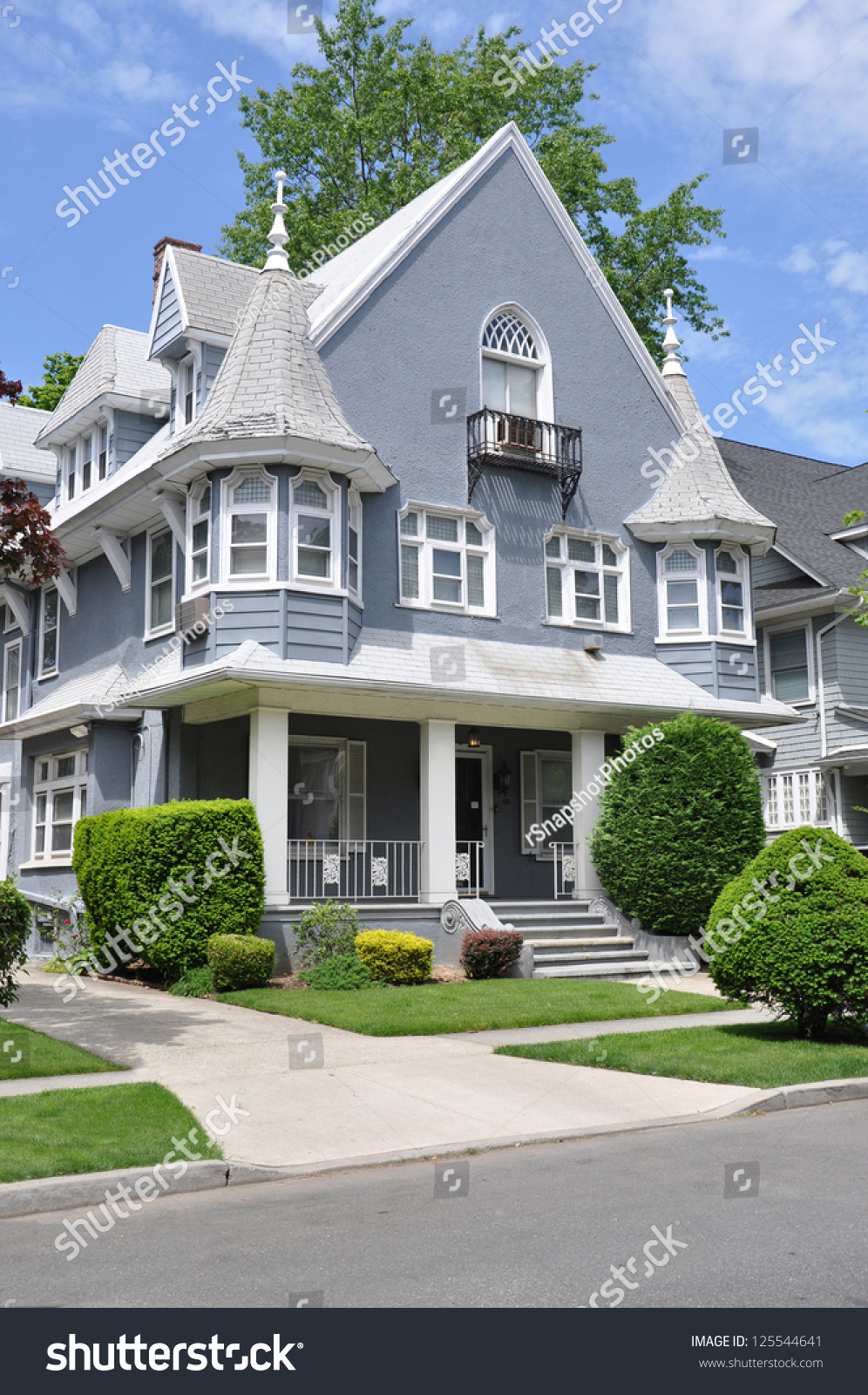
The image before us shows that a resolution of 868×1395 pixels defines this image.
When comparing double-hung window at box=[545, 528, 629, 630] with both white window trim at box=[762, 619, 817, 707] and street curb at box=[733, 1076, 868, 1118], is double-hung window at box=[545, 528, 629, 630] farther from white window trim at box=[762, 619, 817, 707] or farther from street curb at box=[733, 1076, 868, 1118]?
street curb at box=[733, 1076, 868, 1118]

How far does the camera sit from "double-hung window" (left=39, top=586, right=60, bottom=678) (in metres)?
23.5

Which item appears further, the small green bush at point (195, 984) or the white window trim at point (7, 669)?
the white window trim at point (7, 669)

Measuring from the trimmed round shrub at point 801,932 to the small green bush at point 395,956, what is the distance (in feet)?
16.5

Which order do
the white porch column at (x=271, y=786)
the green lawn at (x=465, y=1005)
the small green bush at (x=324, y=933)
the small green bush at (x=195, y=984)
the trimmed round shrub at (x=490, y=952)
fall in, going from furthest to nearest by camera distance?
the white porch column at (x=271, y=786) < the trimmed round shrub at (x=490, y=952) < the small green bush at (x=324, y=933) < the small green bush at (x=195, y=984) < the green lawn at (x=465, y=1005)

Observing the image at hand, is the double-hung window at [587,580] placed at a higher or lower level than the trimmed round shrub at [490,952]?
higher

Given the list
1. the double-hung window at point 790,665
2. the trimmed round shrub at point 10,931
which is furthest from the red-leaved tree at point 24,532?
the double-hung window at point 790,665

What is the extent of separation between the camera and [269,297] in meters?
18.7

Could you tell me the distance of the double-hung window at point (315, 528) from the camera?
1745 cm

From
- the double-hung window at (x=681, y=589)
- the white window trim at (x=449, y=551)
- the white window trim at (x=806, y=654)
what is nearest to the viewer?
the white window trim at (x=449, y=551)

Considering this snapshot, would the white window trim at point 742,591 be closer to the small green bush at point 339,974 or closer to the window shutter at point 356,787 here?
the window shutter at point 356,787

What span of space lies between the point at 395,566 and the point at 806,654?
36.1 feet

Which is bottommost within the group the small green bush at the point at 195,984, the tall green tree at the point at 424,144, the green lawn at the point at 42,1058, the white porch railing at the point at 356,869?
the green lawn at the point at 42,1058

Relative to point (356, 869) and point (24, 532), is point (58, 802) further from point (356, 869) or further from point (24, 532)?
point (24, 532)
